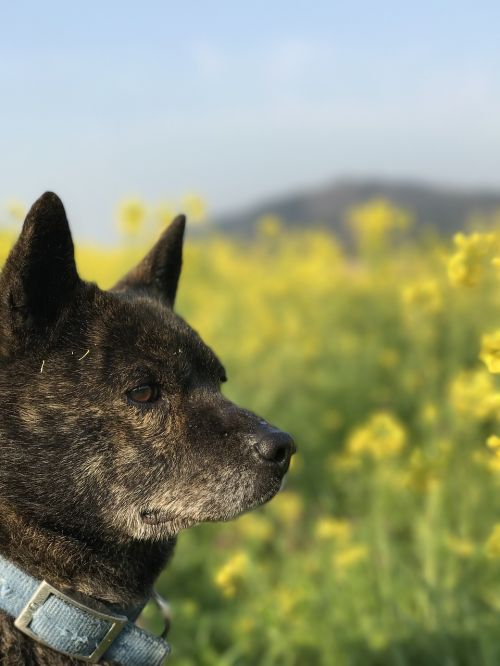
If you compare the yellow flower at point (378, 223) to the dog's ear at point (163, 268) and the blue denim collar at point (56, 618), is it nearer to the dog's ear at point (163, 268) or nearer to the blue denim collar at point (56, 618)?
the dog's ear at point (163, 268)

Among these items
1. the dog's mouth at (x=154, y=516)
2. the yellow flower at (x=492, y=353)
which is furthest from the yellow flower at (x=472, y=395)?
the dog's mouth at (x=154, y=516)

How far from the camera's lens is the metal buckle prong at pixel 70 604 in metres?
2.00

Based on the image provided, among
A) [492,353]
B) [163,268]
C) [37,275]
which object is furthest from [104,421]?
[492,353]

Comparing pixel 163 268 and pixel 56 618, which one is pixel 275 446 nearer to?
pixel 56 618

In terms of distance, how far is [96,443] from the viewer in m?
2.12

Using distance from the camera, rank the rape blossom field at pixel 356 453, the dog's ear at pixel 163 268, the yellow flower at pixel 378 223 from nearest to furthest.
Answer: the dog's ear at pixel 163 268 < the rape blossom field at pixel 356 453 < the yellow flower at pixel 378 223

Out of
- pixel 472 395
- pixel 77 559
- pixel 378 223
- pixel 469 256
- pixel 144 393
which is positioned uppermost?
pixel 378 223

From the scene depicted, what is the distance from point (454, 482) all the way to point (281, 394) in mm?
1954

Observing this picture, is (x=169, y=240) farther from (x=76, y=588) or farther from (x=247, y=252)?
(x=247, y=252)

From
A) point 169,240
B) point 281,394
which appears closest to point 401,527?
point 281,394

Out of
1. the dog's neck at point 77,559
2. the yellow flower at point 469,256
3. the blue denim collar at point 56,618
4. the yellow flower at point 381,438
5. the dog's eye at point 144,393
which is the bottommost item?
A: the blue denim collar at point 56,618

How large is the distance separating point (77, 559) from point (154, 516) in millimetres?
231

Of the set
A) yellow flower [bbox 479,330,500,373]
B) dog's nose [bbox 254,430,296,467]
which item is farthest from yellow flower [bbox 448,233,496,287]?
dog's nose [bbox 254,430,296,467]

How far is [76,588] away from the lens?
215 cm
